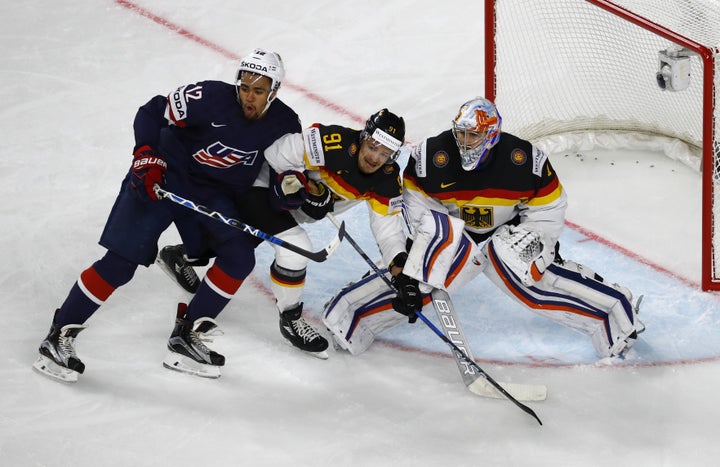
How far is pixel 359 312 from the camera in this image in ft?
13.0

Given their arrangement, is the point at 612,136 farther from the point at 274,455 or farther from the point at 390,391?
the point at 274,455

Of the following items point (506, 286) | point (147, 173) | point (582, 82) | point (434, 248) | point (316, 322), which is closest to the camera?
point (147, 173)

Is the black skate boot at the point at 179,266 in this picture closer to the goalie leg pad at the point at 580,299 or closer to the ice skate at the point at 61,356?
the ice skate at the point at 61,356

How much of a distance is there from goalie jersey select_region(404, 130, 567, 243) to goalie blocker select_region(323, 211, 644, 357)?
0.21 feet

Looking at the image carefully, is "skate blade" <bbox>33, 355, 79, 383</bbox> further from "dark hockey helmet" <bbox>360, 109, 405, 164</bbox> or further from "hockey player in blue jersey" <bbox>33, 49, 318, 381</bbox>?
"dark hockey helmet" <bbox>360, 109, 405, 164</bbox>

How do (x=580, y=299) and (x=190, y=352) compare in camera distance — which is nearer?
(x=190, y=352)

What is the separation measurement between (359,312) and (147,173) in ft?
2.79

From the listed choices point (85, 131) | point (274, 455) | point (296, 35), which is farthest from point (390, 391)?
point (296, 35)

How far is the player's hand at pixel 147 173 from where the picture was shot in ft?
11.7

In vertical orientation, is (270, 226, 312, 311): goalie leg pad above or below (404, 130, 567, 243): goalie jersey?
below

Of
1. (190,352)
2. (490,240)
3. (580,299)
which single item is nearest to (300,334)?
(190,352)

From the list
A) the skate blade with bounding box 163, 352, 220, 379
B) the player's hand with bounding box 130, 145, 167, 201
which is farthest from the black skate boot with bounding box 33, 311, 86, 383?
the player's hand with bounding box 130, 145, 167, 201

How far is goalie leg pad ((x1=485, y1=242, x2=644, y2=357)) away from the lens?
386 cm

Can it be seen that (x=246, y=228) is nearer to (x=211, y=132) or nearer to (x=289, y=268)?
(x=289, y=268)
